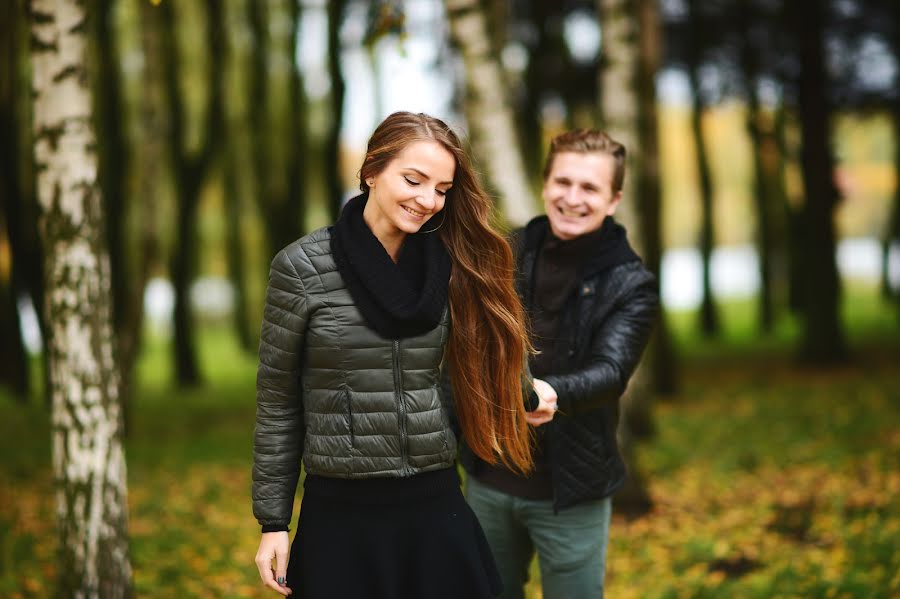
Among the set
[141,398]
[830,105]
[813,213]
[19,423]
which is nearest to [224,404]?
[141,398]

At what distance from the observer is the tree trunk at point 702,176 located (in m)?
17.2

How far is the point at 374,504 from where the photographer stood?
263 centimetres

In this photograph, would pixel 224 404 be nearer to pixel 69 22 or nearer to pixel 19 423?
pixel 19 423

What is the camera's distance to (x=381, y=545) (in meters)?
2.62

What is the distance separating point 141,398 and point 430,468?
16109 millimetres

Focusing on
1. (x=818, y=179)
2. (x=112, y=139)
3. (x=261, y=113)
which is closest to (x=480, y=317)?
(x=112, y=139)

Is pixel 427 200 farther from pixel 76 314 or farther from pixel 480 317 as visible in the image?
pixel 76 314

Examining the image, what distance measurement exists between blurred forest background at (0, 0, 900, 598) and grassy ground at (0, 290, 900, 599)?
0.04m

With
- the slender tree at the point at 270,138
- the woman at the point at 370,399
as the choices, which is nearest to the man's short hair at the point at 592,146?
the woman at the point at 370,399

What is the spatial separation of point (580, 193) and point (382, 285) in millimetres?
1147

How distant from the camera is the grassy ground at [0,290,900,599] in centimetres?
579

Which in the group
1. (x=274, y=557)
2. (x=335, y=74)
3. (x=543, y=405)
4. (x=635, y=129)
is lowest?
(x=274, y=557)

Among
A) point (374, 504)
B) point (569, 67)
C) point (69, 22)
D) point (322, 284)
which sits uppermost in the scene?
point (569, 67)

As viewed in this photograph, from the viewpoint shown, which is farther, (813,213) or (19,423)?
(813,213)
